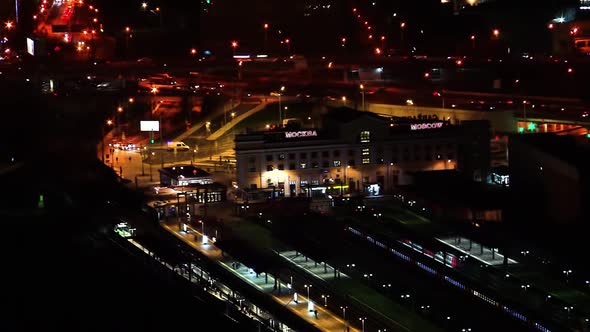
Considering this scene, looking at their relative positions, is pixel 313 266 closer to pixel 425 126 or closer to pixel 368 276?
pixel 368 276

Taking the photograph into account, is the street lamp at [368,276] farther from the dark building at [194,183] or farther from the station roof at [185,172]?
the station roof at [185,172]

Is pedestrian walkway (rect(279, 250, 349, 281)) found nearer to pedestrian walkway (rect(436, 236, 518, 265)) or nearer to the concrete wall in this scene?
pedestrian walkway (rect(436, 236, 518, 265))

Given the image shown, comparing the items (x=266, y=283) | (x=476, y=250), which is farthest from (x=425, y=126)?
(x=266, y=283)

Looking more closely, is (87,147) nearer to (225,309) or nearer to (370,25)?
(225,309)

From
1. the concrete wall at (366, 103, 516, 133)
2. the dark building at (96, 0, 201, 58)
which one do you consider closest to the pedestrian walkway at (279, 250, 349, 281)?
the concrete wall at (366, 103, 516, 133)

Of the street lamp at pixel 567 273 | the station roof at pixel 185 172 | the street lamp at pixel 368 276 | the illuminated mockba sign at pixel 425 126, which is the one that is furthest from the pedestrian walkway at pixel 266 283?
the illuminated mockba sign at pixel 425 126

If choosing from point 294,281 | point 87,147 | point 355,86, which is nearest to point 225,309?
point 294,281

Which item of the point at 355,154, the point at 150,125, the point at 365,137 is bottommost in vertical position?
the point at 355,154
